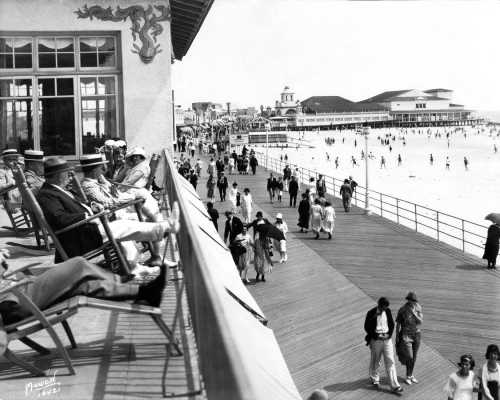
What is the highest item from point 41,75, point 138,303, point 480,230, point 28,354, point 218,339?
point 41,75

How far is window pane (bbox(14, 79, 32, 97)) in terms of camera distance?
1470 cm

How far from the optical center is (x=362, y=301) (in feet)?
42.5

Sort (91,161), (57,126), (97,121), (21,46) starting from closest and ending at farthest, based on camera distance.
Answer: (91,161) → (21,46) → (57,126) → (97,121)

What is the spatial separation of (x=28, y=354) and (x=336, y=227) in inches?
713

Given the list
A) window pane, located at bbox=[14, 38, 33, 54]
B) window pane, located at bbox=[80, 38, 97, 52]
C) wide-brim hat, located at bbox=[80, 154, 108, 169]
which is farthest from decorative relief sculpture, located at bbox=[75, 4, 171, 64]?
wide-brim hat, located at bbox=[80, 154, 108, 169]

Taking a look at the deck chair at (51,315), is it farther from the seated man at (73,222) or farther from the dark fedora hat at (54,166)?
the dark fedora hat at (54,166)

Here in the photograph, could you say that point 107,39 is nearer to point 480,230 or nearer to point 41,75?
point 41,75

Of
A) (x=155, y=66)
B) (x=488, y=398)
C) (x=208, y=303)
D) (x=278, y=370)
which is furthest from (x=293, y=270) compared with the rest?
(x=208, y=303)

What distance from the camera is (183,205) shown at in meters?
4.59

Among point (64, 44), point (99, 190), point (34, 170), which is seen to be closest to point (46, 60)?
point (64, 44)

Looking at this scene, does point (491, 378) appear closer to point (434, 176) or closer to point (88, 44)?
point (88, 44)

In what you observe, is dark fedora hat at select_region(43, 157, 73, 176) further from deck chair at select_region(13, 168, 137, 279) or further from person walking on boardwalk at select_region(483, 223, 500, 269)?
person walking on boardwalk at select_region(483, 223, 500, 269)

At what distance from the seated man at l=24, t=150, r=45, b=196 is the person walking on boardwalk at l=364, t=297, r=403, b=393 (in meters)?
4.73
